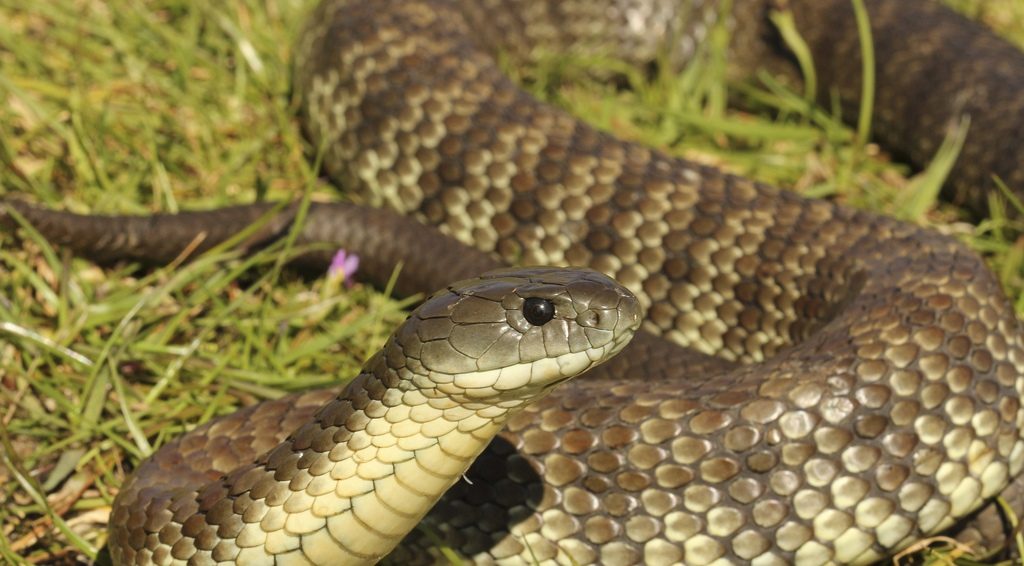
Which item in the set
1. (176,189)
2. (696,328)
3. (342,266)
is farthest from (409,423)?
(176,189)

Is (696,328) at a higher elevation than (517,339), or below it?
below

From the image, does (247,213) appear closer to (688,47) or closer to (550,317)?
(550,317)

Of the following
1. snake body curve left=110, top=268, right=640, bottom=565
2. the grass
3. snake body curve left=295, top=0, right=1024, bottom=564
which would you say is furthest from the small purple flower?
snake body curve left=110, top=268, right=640, bottom=565

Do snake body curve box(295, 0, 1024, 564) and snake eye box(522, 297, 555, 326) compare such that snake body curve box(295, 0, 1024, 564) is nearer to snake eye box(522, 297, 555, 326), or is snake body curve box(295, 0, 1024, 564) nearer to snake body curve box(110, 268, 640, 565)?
snake body curve box(110, 268, 640, 565)

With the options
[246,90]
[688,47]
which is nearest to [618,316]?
[246,90]

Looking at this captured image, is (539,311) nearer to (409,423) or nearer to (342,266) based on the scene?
(409,423)

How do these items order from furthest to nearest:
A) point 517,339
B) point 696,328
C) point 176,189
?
point 176,189 < point 696,328 < point 517,339
